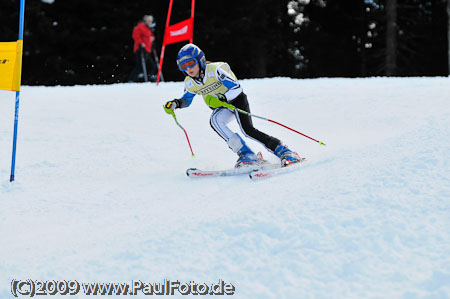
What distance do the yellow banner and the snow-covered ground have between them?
992 millimetres

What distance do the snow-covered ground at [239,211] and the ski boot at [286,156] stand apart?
0.74ft

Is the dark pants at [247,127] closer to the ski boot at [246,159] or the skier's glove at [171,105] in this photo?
the ski boot at [246,159]

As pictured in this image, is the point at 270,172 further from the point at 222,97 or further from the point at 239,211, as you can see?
the point at 239,211

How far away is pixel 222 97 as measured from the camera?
507 cm

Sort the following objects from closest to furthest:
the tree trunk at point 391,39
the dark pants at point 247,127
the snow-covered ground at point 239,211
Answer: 1. the snow-covered ground at point 239,211
2. the dark pants at point 247,127
3. the tree trunk at point 391,39

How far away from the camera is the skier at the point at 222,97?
15.9 feet

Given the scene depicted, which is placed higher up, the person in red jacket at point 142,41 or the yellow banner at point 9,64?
the person in red jacket at point 142,41

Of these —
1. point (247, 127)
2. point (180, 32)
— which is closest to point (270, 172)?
point (247, 127)

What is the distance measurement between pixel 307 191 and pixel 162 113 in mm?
4627

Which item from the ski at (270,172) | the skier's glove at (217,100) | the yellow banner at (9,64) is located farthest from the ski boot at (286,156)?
the yellow banner at (9,64)

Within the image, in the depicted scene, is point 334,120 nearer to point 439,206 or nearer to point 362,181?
point 362,181

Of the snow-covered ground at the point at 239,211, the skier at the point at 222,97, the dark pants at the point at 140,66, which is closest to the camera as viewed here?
the snow-covered ground at the point at 239,211

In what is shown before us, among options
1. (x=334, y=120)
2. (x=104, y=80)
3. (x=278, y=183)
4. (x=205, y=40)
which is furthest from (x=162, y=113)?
(x=205, y=40)

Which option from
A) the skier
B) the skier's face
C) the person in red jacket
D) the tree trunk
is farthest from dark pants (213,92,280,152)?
the tree trunk
